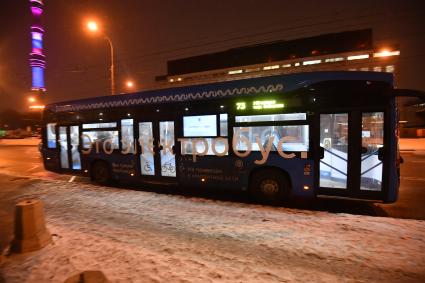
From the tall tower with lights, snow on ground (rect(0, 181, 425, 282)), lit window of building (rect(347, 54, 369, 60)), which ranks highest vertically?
the tall tower with lights

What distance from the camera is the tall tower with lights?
71.9 m

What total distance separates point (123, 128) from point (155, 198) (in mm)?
2923

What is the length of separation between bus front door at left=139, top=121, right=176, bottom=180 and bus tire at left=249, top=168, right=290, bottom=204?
8.60 ft

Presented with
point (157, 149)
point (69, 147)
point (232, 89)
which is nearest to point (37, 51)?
point (69, 147)

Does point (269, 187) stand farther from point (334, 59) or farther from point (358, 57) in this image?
point (358, 57)

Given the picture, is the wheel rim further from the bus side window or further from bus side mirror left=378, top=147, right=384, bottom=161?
the bus side window

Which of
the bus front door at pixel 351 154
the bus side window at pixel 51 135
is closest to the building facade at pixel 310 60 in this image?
the bus front door at pixel 351 154

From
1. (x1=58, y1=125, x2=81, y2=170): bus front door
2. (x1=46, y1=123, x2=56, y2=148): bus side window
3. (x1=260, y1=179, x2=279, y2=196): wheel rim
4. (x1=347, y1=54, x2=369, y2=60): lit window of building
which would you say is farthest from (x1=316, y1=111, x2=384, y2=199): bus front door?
(x1=347, y1=54, x2=369, y2=60): lit window of building

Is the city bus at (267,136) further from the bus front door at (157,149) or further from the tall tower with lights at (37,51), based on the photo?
the tall tower with lights at (37,51)

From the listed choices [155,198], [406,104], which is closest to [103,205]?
[155,198]

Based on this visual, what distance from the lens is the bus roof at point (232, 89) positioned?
6562 mm

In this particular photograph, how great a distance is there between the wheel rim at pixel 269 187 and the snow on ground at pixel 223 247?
51cm

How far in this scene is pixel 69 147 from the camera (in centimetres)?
1097

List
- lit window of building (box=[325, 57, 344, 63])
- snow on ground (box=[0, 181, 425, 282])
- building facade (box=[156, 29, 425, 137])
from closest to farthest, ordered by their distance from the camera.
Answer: snow on ground (box=[0, 181, 425, 282]) → building facade (box=[156, 29, 425, 137]) → lit window of building (box=[325, 57, 344, 63])
